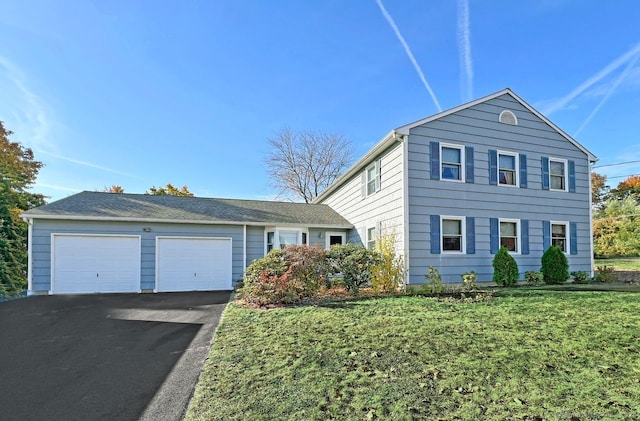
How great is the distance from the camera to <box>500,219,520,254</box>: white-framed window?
1141cm

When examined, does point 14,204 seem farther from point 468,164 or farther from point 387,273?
point 468,164

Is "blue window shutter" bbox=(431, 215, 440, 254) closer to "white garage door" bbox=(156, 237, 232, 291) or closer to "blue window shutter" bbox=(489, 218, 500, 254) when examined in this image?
"blue window shutter" bbox=(489, 218, 500, 254)

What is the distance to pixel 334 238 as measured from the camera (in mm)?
14758

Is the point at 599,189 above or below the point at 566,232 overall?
above

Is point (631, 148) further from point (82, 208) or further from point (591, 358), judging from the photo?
point (82, 208)

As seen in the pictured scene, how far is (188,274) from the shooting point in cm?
1229

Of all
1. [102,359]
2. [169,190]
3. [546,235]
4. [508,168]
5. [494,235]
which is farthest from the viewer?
[169,190]

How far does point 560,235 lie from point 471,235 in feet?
13.2

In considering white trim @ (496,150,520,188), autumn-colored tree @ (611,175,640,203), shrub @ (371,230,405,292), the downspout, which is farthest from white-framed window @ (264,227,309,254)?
autumn-colored tree @ (611,175,640,203)

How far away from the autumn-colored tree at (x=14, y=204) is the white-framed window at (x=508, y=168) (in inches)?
705

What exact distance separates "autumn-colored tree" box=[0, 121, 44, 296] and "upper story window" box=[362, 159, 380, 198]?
1337 cm

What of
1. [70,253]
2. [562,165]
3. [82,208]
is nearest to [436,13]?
[562,165]

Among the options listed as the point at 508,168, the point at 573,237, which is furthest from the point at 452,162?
the point at 573,237

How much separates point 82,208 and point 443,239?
12.5 m
